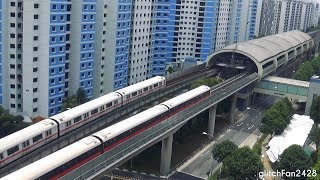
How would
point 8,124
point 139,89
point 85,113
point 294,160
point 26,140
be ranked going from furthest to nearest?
point 139,89 < point 8,124 < point 85,113 < point 294,160 < point 26,140

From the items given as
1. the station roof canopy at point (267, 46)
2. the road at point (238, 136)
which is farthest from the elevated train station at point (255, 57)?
the road at point (238, 136)

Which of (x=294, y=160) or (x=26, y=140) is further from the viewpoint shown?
(x=294, y=160)

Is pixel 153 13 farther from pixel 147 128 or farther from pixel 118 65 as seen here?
pixel 147 128

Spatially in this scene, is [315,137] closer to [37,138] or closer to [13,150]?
[37,138]

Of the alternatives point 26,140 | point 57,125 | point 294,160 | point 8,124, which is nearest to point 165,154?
point 57,125

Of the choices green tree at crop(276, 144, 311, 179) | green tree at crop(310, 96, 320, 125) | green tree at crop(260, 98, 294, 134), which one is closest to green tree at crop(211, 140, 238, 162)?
green tree at crop(276, 144, 311, 179)

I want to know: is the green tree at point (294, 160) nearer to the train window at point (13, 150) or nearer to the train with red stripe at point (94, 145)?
the train with red stripe at point (94, 145)
